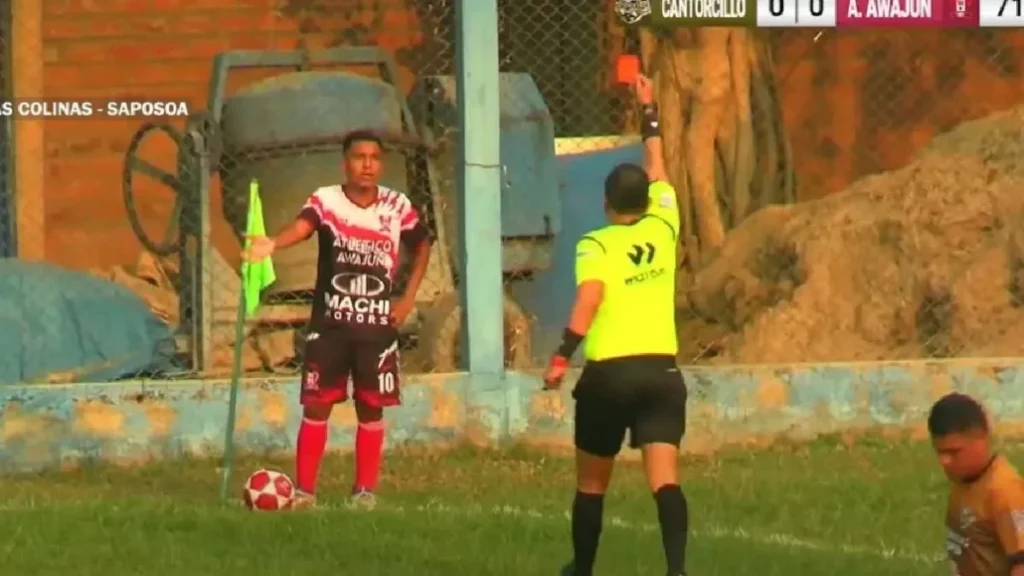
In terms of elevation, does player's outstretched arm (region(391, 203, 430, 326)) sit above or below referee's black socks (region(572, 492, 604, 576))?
above

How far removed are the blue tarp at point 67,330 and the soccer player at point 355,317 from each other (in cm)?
230

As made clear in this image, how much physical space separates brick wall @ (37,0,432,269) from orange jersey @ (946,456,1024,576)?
10262mm

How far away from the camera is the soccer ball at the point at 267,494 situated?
386 inches

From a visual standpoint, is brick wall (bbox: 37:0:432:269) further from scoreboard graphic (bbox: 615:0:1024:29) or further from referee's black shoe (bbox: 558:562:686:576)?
referee's black shoe (bbox: 558:562:686:576)

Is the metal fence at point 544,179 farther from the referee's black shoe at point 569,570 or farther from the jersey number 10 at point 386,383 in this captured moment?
the referee's black shoe at point 569,570

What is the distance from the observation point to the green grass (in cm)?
873

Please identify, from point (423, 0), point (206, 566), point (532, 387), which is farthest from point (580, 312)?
point (423, 0)

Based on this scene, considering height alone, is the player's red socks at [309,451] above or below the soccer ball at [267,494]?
above

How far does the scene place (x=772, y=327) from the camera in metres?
13.1

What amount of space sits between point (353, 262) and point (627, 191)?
7.14 ft

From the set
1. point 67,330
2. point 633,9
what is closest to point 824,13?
point 633,9

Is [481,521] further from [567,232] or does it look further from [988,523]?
[567,232]

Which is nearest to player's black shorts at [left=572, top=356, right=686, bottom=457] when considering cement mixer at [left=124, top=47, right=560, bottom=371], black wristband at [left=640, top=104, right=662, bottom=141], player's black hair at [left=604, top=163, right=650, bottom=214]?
player's black hair at [left=604, top=163, right=650, bottom=214]

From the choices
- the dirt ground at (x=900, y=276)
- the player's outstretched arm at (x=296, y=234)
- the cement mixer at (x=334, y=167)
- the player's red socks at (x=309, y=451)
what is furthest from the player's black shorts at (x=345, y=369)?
the dirt ground at (x=900, y=276)
